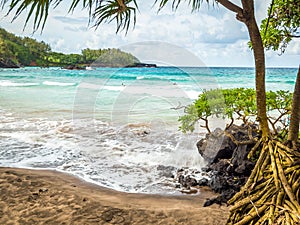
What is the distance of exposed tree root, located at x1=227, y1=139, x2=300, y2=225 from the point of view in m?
1.54

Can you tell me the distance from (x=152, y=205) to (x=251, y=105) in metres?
1.32

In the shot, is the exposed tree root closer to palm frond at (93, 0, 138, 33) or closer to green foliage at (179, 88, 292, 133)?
green foliage at (179, 88, 292, 133)

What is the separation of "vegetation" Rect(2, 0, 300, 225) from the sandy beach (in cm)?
69

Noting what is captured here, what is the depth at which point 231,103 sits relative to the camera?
10.0 feet

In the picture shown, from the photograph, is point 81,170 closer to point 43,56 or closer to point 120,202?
point 120,202

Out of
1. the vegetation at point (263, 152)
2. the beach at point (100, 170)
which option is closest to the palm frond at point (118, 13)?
the vegetation at point (263, 152)

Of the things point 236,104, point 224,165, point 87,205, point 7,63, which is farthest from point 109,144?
point 7,63

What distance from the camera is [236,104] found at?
299cm

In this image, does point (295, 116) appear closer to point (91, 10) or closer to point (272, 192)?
point (272, 192)

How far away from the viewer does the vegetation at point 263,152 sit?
1.57 m

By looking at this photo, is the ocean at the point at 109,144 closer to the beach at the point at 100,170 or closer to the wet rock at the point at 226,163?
the beach at the point at 100,170

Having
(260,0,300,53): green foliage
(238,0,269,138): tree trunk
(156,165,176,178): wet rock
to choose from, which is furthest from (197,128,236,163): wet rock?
(238,0,269,138): tree trunk

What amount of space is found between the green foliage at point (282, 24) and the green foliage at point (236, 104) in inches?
19.1

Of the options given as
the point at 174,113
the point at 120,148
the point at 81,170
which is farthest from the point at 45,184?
the point at 174,113
